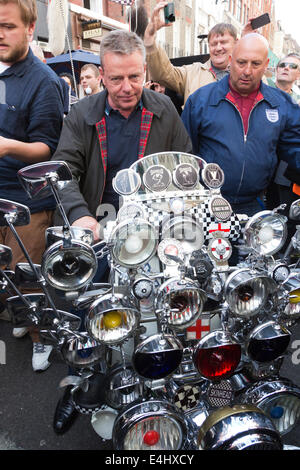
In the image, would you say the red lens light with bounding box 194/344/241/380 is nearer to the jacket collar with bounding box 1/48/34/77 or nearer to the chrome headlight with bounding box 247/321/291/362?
the chrome headlight with bounding box 247/321/291/362

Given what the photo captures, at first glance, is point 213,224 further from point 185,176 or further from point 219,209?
point 185,176

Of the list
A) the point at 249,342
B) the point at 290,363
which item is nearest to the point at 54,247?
the point at 249,342

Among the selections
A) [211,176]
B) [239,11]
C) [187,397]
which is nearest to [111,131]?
[211,176]

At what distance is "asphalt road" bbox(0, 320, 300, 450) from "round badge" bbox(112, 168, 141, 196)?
1.28m

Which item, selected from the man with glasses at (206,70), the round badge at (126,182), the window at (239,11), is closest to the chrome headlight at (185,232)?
the round badge at (126,182)

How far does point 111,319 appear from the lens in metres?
1.25

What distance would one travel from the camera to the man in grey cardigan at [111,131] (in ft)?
5.55

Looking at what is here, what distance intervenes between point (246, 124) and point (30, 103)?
143 centimetres

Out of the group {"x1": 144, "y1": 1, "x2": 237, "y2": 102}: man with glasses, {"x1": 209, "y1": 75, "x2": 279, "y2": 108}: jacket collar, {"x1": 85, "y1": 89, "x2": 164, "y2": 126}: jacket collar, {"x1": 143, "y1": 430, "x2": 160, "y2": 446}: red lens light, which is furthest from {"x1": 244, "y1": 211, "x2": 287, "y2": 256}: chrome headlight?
{"x1": 144, "y1": 1, "x2": 237, "y2": 102}: man with glasses

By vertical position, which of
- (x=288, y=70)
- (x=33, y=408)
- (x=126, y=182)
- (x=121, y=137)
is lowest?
(x=33, y=408)

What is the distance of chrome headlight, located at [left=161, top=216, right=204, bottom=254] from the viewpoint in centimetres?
126
